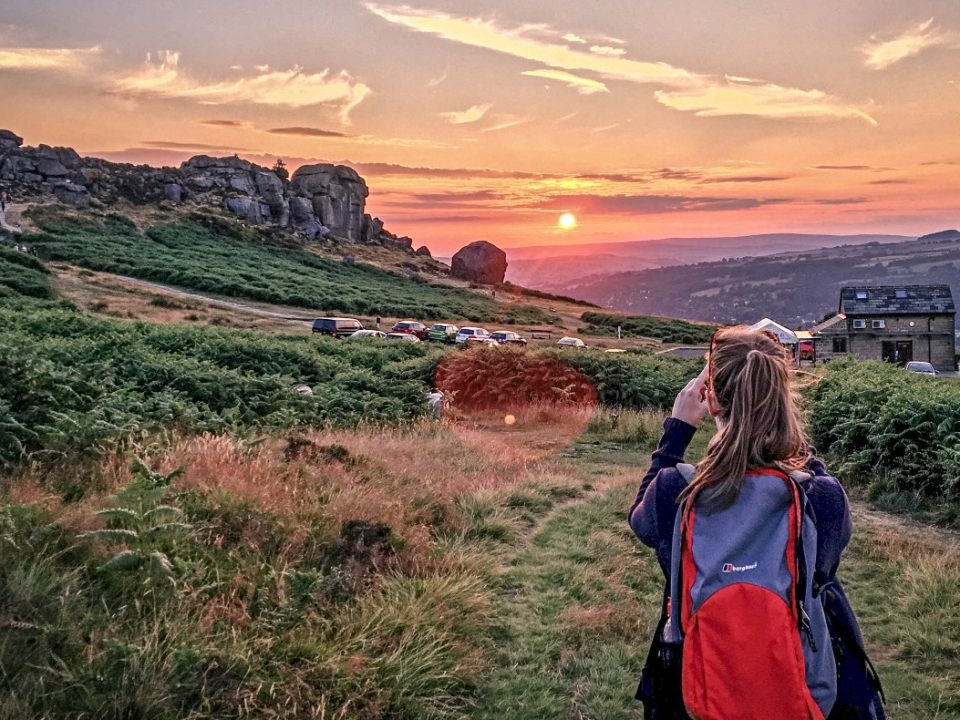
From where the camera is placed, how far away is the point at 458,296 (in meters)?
96.2

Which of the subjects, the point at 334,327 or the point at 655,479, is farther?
the point at 334,327

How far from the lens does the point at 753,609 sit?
2406 mm

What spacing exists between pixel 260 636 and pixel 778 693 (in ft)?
11.1

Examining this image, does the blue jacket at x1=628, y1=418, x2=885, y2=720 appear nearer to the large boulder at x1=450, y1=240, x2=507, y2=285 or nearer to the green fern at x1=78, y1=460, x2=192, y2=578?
the green fern at x1=78, y1=460, x2=192, y2=578

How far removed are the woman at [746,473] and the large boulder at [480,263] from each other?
441 feet

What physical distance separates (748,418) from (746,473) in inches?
6.9

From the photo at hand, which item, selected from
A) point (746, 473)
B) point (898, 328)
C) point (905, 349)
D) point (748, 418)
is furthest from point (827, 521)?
point (905, 349)

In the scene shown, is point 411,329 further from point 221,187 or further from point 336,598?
point 221,187

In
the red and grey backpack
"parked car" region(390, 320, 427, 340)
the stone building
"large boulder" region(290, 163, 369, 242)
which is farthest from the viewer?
"large boulder" region(290, 163, 369, 242)

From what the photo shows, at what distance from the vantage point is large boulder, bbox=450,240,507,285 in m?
139

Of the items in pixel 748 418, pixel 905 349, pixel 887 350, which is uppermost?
pixel 748 418

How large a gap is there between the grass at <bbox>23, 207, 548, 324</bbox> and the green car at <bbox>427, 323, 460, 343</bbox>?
52.7ft

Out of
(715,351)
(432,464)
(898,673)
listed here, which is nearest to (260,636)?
(715,351)

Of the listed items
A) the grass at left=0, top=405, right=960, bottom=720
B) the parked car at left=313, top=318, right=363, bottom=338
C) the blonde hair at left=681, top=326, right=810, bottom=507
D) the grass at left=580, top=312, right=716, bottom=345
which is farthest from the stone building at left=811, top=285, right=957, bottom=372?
the blonde hair at left=681, top=326, right=810, bottom=507
